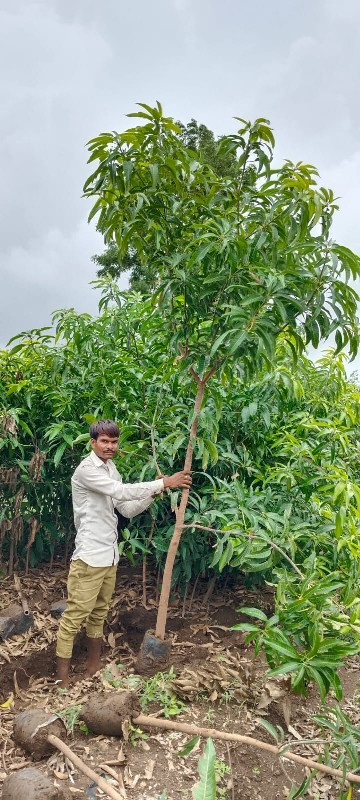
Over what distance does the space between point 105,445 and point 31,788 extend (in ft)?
4.78

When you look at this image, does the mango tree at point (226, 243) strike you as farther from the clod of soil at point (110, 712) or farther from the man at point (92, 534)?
the clod of soil at point (110, 712)

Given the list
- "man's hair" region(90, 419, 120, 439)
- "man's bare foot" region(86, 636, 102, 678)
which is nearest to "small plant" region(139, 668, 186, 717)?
"man's bare foot" region(86, 636, 102, 678)

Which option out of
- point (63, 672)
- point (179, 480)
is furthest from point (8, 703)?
point (179, 480)

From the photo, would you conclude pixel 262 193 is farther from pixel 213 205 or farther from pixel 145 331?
pixel 145 331

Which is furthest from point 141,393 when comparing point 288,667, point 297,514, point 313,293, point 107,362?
point 288,667

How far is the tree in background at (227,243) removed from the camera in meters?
2.45

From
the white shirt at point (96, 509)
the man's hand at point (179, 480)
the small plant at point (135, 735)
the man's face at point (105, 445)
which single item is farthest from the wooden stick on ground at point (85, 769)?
the man's face at point (105, 445)

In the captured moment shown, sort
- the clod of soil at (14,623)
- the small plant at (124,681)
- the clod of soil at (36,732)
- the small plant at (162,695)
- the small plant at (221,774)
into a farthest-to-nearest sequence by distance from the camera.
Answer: the clod of soil at (14,623), the small plant at (124,681), the small plant at (162,695), the clod of soil at (36,732), the small plant at (221,774)

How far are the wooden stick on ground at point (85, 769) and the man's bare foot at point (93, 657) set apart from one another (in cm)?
74

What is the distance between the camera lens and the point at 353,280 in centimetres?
254

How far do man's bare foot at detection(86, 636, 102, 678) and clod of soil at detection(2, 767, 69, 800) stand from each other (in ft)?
3.28

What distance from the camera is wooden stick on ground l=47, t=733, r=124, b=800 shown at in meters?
2.11

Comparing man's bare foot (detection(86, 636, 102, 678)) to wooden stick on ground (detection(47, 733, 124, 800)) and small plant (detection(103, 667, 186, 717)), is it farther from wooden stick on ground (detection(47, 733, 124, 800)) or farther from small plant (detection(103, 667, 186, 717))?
wooden stick on ground (detection(47, 733, 124, 800))

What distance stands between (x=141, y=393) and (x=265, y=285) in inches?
49.7
